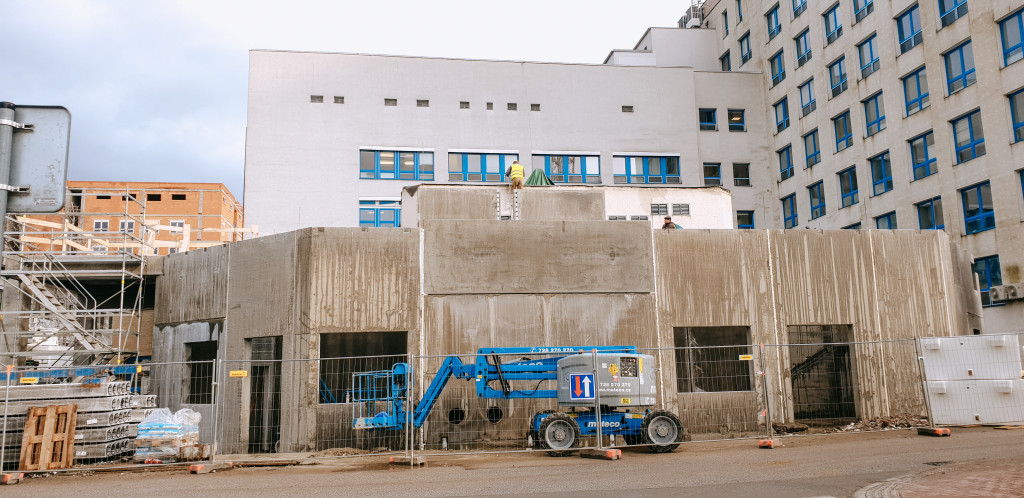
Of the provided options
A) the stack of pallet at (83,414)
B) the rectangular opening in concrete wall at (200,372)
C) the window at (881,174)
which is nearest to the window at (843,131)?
the window at (881,174)

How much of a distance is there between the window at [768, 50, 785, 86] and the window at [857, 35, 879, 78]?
6756mm

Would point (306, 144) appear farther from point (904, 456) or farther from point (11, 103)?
point (11, 103)

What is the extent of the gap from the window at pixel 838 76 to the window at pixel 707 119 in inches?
266

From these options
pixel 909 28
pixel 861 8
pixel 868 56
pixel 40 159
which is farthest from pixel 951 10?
pixel 40 159

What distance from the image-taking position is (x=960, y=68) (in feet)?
112

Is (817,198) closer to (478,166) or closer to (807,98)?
(807,98)

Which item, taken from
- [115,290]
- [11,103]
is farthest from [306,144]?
[11,103]

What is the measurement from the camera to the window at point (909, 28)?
36.8 meters

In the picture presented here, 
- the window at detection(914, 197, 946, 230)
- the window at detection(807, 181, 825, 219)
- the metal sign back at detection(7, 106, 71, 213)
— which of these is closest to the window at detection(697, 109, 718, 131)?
the window at detection(807, 181, 825, 219)

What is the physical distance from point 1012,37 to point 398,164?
2856cm

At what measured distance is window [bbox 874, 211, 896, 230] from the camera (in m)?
38.5

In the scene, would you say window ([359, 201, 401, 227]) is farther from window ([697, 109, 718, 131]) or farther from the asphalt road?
the asphalt road

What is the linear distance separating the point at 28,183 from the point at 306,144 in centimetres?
3716

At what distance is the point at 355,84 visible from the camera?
40.4 m
